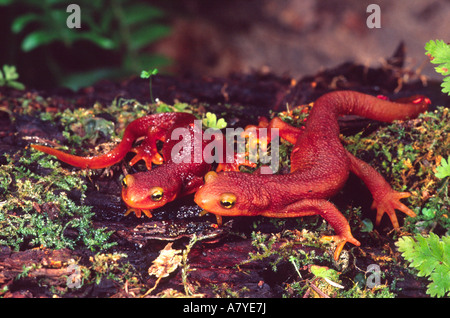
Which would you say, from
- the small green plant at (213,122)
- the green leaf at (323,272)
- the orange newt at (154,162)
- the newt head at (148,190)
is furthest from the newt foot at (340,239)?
the small green plant at (213,122)

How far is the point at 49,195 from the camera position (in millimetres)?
3703

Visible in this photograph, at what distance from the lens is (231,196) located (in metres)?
3.48

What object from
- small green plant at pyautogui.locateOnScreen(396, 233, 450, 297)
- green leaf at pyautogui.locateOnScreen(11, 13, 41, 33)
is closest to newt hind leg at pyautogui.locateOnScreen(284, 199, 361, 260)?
small green plant at pyautogui.locateOnScreen(396, 233, 450, 297)

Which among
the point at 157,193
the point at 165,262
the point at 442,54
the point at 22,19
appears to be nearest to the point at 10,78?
the point at 22,19

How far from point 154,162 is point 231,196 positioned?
3.70 ft

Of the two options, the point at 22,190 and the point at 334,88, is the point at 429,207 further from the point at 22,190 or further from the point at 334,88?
the point at 22,190

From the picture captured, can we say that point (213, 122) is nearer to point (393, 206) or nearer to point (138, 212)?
point (138, 212)

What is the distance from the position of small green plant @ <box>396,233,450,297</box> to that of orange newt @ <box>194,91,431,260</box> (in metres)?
0.49

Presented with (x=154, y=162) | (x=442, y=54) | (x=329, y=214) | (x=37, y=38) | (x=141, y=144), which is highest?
(x=37, y=38)

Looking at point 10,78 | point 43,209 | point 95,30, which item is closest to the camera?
point 43,209

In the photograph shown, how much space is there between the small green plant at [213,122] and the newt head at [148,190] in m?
0.82

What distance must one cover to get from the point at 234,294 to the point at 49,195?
1.98 metres

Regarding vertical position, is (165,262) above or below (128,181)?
below

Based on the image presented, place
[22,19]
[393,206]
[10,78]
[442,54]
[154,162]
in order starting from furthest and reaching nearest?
[22,19] < [10,78] < [154,162] < [393,206] < [442,54]
